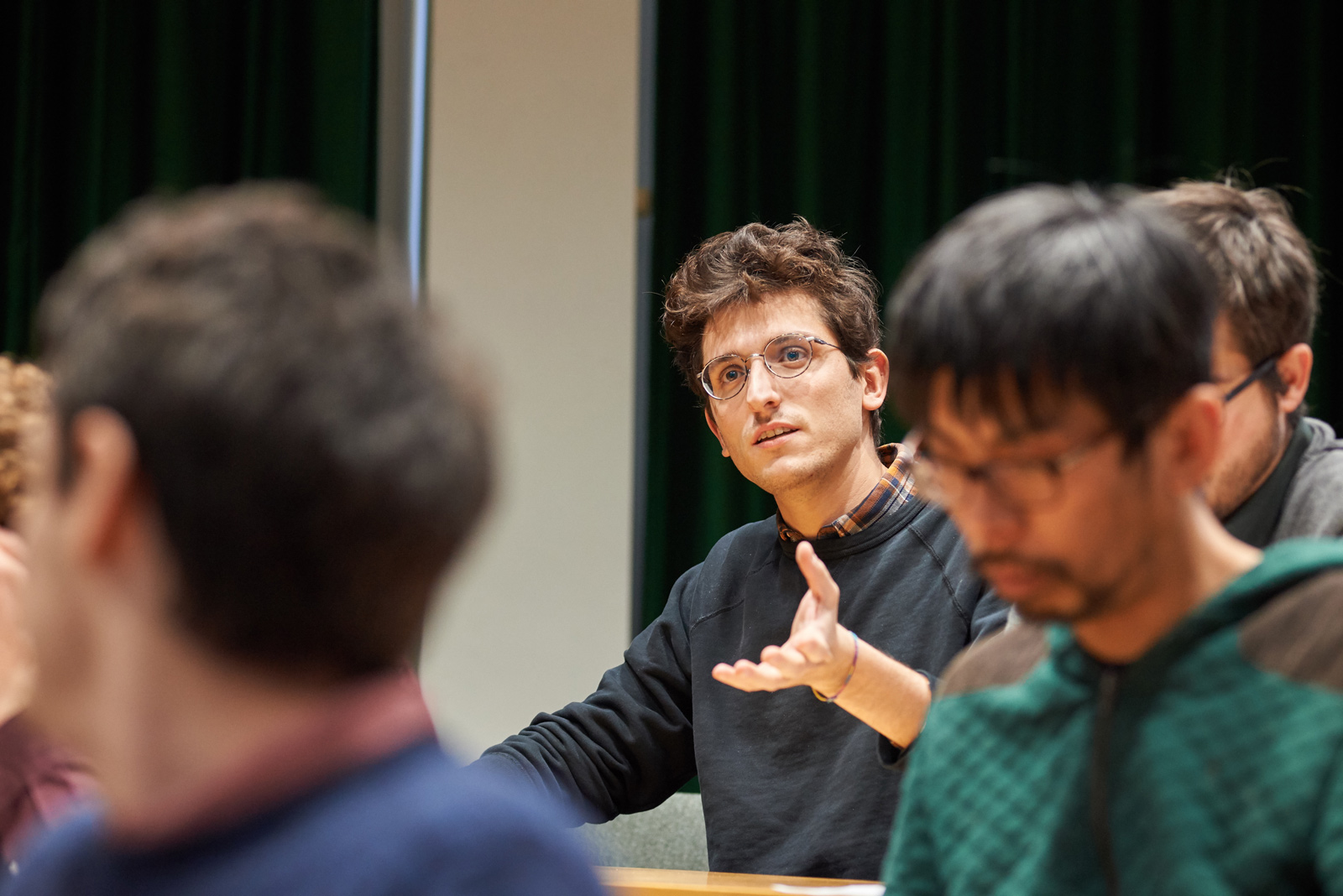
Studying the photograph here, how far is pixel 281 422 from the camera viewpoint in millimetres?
539

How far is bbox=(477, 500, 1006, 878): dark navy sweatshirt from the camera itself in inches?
69.5

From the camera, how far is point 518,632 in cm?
320

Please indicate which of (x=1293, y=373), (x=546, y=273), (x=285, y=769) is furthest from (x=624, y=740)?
(x=546, y=273)

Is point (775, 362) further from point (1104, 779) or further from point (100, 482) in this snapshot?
point (100, 482)

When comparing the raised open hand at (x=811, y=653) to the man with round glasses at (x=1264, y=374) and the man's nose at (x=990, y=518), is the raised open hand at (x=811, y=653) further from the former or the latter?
the man's nose at (x=990, y=518)

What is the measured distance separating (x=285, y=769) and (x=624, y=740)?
4.76 ft

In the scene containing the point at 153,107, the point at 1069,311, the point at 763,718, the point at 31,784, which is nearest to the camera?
the point at 1069,311

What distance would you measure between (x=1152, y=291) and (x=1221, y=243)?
25.1 inches

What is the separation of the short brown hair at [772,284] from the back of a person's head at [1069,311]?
4.04 ft

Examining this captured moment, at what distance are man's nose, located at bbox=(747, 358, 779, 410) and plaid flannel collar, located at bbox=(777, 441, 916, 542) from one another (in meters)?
0.20

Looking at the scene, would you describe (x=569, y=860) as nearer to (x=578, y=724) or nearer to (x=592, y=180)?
(x=578, y=724)

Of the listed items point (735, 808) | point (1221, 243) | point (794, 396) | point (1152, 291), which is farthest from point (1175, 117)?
point (1152, 291)

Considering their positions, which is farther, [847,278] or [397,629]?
[847,278]

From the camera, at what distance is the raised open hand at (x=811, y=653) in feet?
4.65
